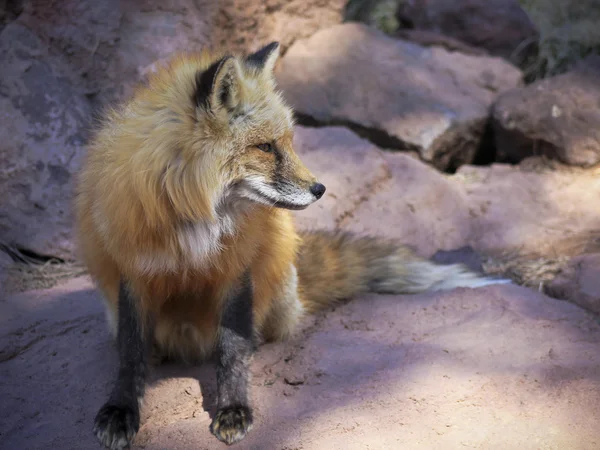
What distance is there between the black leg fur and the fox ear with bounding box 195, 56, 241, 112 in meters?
1.04

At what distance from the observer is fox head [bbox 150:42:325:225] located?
2.87 meters

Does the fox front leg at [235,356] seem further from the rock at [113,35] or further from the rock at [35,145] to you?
the rock at [113,35]

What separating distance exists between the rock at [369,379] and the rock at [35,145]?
38.0 inches

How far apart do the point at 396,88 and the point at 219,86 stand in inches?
156

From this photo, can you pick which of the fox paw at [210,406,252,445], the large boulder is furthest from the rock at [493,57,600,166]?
the fox paw at [210,406,252,445]

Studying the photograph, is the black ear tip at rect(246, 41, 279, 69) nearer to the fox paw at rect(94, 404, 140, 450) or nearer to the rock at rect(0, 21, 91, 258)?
the fox paw at rect(94, 404, 140, 450)

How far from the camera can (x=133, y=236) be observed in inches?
118

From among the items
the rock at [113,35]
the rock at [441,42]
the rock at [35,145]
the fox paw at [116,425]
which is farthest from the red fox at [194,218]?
the rock at [441,42]

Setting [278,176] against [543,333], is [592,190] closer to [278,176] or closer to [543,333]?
[543,333]

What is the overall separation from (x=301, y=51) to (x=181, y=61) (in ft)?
12.2

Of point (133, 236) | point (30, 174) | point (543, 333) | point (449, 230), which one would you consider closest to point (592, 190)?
point (449, 230)

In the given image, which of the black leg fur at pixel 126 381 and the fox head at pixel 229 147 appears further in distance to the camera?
the black leg fur at pixel 126 381

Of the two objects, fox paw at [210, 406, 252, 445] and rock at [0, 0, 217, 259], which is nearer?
fox paw at [210, 406, 252, 445]

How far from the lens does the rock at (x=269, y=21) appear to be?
6.23 metres
